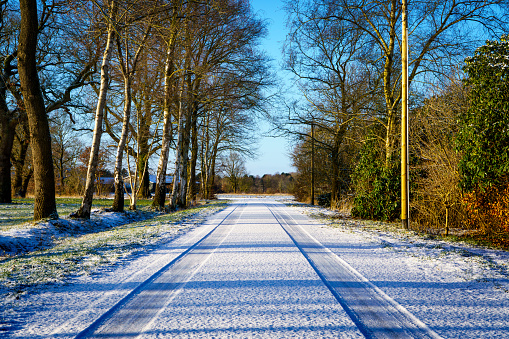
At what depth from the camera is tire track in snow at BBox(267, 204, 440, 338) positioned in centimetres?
329

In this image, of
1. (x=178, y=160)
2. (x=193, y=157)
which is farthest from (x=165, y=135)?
(x=193, y=157)

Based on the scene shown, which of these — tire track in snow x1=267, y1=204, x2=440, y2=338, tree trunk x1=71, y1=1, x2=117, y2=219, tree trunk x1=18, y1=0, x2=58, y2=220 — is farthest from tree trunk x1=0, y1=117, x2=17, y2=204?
tire track in snow x1=267, y1=204, x2=440, y2=338

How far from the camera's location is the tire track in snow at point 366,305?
3.29 m

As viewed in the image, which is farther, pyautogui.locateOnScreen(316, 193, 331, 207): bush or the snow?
pyautogui.locateOnScreen(316, 193, 331, 207): bush

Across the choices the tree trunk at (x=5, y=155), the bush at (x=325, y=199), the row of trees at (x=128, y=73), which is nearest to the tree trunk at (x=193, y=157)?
the row of trees at (x=128, y=73)

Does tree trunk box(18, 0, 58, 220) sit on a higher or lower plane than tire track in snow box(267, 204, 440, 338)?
higher

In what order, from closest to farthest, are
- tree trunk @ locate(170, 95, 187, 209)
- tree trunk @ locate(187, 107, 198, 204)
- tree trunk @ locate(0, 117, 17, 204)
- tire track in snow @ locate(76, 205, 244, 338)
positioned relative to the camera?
tire track in snow @ locate(76, 205, 244, 338)
tree trunk @ locate(170, 95, 187, 209)
tree trunk @ locate(0, 117, 17, 204)
tree trunk @ locate(187, 107, 198, 204)

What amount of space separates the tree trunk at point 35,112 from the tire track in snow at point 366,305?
9.45 metres

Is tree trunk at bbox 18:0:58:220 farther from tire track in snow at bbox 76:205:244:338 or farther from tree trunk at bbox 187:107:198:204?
tree trunk at bbox 187:107:198:204

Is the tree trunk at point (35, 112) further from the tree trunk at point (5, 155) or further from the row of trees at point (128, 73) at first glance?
the tree trunk at point (5, 155)

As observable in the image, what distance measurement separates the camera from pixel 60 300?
419cm

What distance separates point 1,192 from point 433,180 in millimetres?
24799

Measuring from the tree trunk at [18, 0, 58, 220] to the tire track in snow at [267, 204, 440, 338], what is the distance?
9.45 metres

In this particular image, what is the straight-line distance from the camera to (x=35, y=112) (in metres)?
11.4
